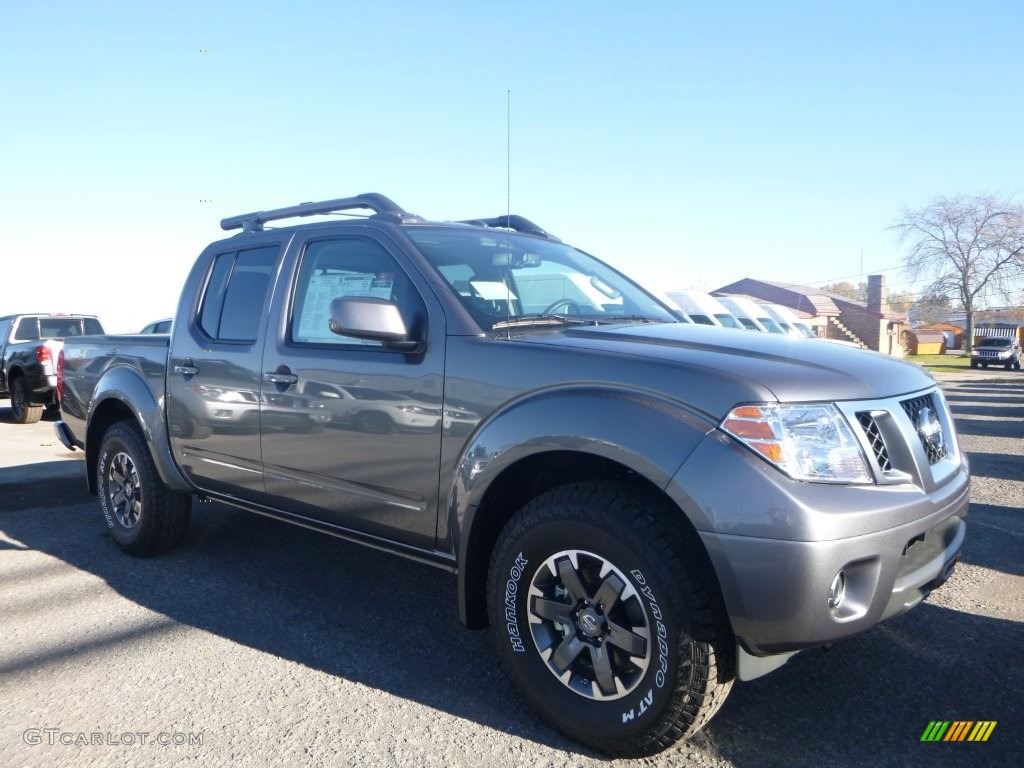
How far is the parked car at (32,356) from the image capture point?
11773 millimetres

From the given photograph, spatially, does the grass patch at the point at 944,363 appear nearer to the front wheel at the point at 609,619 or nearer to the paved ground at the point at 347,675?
the paved ground at the point at 347,675

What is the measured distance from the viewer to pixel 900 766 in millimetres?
2504

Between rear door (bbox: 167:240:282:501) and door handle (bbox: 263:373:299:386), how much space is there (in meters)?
0.08

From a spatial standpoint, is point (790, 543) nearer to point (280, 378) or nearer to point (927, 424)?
point (927, 424)

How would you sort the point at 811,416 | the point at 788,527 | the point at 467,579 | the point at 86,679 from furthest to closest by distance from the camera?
the point at 86,679
the point at 467,579
the point at 811,416
the point at 788,527

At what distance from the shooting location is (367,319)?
299cm

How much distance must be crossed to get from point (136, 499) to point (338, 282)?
2.10 meters

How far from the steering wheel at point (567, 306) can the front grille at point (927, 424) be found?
1.38 meters

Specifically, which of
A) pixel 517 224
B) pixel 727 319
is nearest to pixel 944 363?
pixel 727 319

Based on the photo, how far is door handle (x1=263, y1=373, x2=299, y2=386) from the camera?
142 inches

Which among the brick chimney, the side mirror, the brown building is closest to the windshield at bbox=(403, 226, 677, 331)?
the side mirror

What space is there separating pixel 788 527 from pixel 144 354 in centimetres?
378

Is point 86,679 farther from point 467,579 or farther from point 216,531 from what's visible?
point 216,531

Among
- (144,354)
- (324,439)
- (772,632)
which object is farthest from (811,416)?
(144,354)
